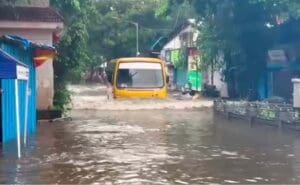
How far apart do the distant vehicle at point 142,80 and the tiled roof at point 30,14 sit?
10737 millimetres

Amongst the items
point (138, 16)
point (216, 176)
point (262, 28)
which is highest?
point (138, 16)

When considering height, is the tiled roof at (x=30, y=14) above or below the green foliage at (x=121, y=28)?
below

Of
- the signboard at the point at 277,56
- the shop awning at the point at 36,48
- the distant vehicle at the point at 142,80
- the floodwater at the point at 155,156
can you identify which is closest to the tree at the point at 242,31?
the signboard at the point at 277,56

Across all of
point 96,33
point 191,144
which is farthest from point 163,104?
point 96,33

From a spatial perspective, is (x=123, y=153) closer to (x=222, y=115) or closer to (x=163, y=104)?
(x=222, y=115)

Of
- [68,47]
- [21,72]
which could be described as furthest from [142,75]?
[21,72]

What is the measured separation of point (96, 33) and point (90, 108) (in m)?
41.6

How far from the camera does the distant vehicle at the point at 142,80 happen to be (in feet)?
104

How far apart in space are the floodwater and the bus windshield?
1104 cm

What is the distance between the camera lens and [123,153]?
13.5 meters

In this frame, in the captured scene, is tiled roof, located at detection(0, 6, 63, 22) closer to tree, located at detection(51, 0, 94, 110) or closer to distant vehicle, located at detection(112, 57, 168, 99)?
tree, located at detection(51, 0, 94, 110)

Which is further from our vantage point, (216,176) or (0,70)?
(0,70)

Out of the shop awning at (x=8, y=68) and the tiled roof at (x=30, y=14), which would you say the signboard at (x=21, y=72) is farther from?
the tiled roof at (x=30, y=14)

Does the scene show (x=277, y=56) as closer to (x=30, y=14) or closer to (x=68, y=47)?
(x=68, y=47)
